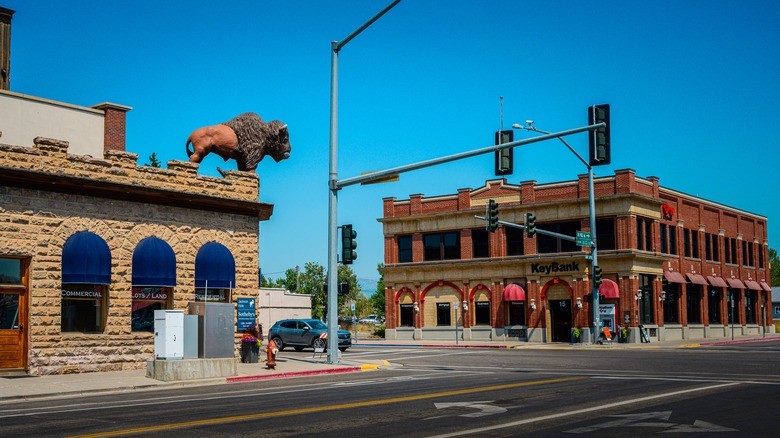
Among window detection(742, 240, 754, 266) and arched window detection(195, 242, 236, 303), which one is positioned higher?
window detection(742, 240, 754, 266)

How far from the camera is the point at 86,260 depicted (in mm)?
24719

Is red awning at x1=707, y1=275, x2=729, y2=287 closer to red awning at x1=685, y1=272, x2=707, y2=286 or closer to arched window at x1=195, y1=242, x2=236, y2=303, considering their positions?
red awning at x1=685, y1=272, x2=707, y2=286

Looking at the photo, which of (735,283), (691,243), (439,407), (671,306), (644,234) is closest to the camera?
(439,407)

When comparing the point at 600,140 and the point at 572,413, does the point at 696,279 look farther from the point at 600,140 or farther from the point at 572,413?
the point at 572,413

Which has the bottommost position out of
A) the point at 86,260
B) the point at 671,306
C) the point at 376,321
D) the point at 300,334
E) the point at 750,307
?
the point at 376,321

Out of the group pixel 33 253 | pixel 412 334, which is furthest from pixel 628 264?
pixel 33 253

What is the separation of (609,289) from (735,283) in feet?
63.6

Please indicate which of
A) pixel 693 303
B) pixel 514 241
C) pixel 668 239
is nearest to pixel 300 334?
pixel 514 241

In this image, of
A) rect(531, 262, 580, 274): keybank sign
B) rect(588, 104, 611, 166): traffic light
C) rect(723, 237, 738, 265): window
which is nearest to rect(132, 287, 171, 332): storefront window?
rect(588, 104, 611, 166): traffic light

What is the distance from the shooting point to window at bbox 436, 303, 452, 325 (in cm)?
6016

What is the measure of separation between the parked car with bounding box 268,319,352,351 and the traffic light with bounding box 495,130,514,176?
59.2 ft

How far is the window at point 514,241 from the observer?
5681cm

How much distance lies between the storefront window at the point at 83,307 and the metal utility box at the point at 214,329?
322 centimetres

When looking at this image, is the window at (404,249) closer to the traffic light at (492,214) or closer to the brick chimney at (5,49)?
the traffic light at (492,214)
